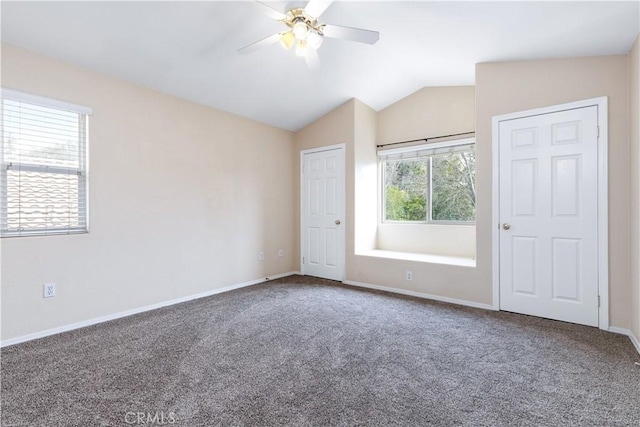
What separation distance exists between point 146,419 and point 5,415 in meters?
0.76

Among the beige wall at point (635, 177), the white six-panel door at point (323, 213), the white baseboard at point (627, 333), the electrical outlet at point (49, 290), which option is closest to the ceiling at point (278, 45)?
the beige wall at point (635, 177)

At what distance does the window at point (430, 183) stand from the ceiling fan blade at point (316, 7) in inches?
106

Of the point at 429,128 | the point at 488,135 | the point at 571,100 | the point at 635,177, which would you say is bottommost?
the point at 635,177

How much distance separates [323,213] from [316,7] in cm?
298

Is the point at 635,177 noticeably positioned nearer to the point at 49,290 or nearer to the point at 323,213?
the point at 323,213

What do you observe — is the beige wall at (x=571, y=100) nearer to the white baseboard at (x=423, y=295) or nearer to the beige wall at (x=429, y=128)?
the white baseboard at (x=423, y=295)

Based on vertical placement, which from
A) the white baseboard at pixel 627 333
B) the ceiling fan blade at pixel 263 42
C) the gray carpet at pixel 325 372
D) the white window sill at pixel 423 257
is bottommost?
the gray carpet at pixel 325 372

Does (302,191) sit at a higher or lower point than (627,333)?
higher

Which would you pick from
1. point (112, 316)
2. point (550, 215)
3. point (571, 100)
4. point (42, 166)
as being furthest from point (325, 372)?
point (571, 100)

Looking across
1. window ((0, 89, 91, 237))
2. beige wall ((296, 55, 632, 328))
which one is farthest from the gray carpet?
window ((0, 89, 91, 237))

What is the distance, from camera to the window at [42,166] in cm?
251

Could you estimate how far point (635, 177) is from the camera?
243 centimetres

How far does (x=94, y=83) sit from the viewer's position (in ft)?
9.61

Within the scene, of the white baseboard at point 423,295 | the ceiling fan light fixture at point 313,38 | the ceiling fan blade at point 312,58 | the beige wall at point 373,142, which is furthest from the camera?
the beige wall at point 373,142
